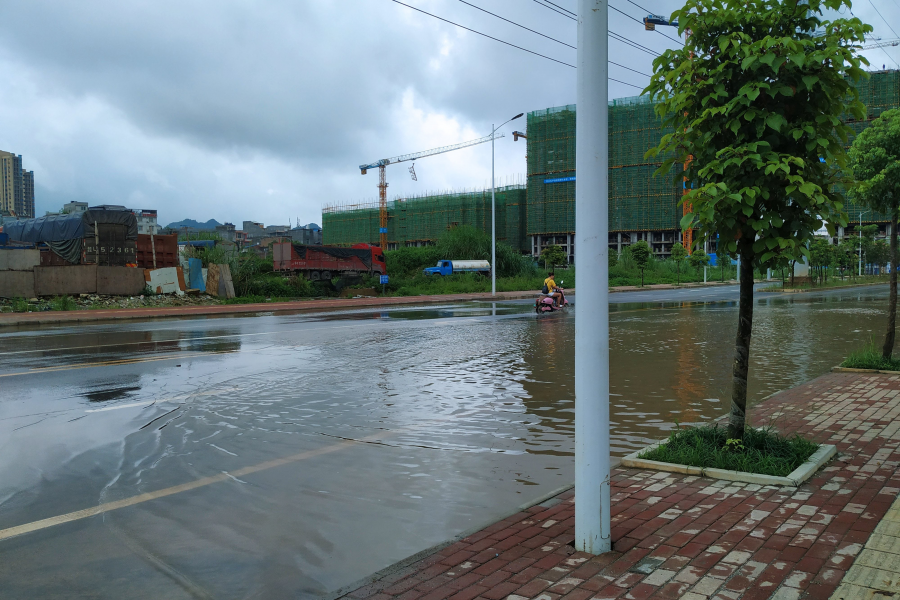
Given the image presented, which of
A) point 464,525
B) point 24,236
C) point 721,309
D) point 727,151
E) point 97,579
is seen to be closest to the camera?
point 97,579

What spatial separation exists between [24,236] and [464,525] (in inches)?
1477

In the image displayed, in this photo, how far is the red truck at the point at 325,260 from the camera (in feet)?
136

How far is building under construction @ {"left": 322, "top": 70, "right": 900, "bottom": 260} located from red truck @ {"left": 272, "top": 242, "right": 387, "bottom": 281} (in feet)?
132

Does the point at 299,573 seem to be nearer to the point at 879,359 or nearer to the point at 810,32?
the point at 810,32

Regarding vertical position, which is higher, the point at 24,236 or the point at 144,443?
the point at 24,236

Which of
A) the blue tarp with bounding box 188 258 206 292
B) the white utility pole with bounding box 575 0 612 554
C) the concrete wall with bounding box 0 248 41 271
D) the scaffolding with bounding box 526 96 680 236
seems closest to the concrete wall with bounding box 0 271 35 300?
the concrete wall with bounding box 0 248 41 271

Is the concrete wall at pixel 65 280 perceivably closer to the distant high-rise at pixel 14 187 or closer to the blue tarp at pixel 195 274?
the blue tarp at pixel 195 274

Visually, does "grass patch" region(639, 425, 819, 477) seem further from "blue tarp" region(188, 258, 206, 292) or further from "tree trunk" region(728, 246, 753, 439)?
"blue tarp" region(188, 258, 206, 292)

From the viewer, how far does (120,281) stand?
99.4 ft

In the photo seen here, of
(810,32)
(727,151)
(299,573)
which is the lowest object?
(299,573)

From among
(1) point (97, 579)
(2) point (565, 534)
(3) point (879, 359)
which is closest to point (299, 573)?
(1) point (97, 579)

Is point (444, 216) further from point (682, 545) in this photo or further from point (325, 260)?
point (682, 545)

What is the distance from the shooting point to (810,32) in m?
5.60

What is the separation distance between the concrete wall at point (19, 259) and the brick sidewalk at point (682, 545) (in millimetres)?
29532
